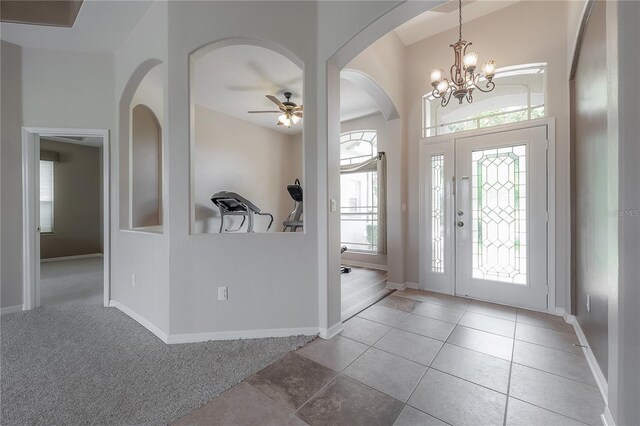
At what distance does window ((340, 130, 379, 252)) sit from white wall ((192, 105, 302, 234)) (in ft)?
5.02

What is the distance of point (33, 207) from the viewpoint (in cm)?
303

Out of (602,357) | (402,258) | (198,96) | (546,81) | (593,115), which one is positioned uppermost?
(198,96)

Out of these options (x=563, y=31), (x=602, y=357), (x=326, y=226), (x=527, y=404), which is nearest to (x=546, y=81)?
(x=563, y=31)

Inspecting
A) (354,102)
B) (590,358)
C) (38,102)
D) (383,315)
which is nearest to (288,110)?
(354,102)

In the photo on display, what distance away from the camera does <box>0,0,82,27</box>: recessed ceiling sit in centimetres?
259

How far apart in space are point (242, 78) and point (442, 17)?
2.78 meters

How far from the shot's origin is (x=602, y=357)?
5.46ft

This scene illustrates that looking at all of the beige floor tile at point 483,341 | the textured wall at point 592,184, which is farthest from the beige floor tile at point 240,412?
the textured wall at point 592,184

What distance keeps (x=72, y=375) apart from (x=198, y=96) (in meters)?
4.17

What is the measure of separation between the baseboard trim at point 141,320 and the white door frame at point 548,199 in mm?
3156

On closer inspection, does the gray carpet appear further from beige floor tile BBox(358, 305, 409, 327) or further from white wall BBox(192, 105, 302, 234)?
white wall BBox(192, 105, 302, 234)

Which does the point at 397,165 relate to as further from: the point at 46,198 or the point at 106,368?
the point at 46,198

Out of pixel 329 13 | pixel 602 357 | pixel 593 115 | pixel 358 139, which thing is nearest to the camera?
pixel 602 357

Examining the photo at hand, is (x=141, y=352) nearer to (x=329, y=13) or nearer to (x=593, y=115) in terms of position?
(x=329, y=13)
